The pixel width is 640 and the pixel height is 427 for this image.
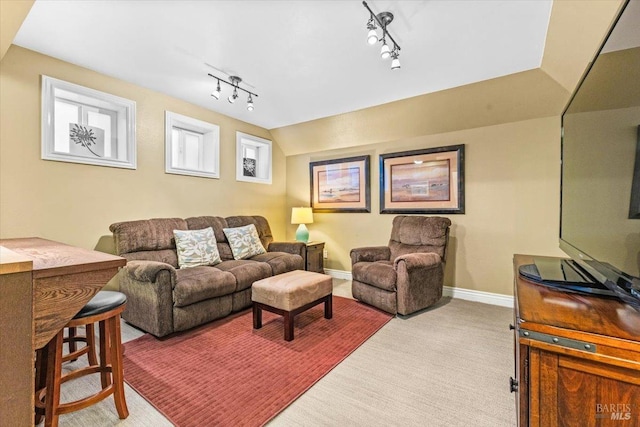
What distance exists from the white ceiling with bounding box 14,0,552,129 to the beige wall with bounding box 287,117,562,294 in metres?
0.80

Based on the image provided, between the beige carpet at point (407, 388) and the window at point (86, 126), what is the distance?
69.4 inches

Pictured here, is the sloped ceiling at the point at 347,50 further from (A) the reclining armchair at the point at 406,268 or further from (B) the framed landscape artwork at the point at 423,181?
(A) the reclining armchair at the point at 406,268

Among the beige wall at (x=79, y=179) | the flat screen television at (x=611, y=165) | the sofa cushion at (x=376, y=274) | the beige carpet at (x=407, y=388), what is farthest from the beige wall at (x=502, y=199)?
the beige wall at (x=79, y=179)

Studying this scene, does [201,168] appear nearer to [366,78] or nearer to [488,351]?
[366,78]

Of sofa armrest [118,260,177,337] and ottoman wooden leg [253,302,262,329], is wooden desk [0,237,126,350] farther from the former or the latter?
ottoman wooden leg [253,302,262,329]

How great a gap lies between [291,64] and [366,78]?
81 cm

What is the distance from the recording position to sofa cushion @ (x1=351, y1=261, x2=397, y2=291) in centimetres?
291

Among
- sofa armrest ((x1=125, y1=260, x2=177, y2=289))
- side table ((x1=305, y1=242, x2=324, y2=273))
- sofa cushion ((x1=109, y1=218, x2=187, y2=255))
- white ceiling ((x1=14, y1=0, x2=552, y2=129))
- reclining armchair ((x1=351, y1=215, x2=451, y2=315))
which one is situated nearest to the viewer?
white ceiling ((x1=14, y1=0, x2=552, y2=129))

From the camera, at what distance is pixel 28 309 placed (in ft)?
3.32

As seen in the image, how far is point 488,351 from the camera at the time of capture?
86.2 inches

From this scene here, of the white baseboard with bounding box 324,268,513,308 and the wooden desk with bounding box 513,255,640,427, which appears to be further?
the white baseboard with bounding box 324,268,513,308

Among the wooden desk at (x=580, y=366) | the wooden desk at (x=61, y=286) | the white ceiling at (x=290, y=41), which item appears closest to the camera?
the wooden desk at (x=580, y=366)

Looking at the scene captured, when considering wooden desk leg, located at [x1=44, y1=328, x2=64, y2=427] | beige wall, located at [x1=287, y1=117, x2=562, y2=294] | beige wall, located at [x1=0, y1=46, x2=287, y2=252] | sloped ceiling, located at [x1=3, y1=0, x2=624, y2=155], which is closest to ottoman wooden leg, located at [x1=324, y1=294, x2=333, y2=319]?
beige wall, located at [x1=287, y1=117, x2=562, y2=294]

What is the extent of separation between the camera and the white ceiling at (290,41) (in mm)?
1925
